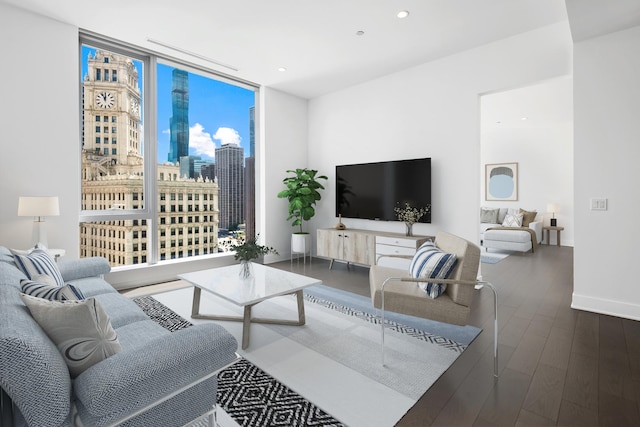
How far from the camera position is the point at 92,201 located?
411cm

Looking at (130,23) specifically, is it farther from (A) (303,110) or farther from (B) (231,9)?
(A) (303,110)

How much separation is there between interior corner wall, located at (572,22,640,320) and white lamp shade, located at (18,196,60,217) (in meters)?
5.25

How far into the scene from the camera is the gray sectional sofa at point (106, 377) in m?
1.01

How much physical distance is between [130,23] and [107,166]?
5.80 ft

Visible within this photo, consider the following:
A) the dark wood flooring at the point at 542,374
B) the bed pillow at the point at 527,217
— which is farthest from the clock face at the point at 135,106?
the bed pillow at the point at 527,217

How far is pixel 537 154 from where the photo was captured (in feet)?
26.5

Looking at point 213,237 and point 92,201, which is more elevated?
point 92,201

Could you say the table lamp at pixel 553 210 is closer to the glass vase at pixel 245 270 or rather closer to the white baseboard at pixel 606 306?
the white baseboard at pixel 606 306

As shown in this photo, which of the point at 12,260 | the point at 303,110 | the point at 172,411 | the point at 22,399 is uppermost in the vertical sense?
the point at 303,110

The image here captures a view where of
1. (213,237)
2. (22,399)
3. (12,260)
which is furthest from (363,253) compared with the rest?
(22,399)

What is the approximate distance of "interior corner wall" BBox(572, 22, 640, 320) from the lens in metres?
3.01

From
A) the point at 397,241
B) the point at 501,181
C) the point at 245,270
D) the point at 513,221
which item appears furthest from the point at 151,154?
the point at 501,181

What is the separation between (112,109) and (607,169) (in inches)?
224

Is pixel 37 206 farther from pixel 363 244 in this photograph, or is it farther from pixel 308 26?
pixel 363 244
